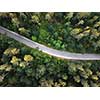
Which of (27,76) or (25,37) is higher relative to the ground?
(25,37)

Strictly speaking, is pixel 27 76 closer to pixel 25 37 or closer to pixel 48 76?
pixel 48 76

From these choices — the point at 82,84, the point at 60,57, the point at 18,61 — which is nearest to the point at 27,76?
the point at 18,61

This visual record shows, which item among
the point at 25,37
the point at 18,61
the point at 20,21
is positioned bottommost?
the point at 18,61

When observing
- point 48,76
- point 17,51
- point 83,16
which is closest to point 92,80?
point 48,76

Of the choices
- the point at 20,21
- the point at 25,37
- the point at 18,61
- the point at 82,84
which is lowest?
the point at 82,84
